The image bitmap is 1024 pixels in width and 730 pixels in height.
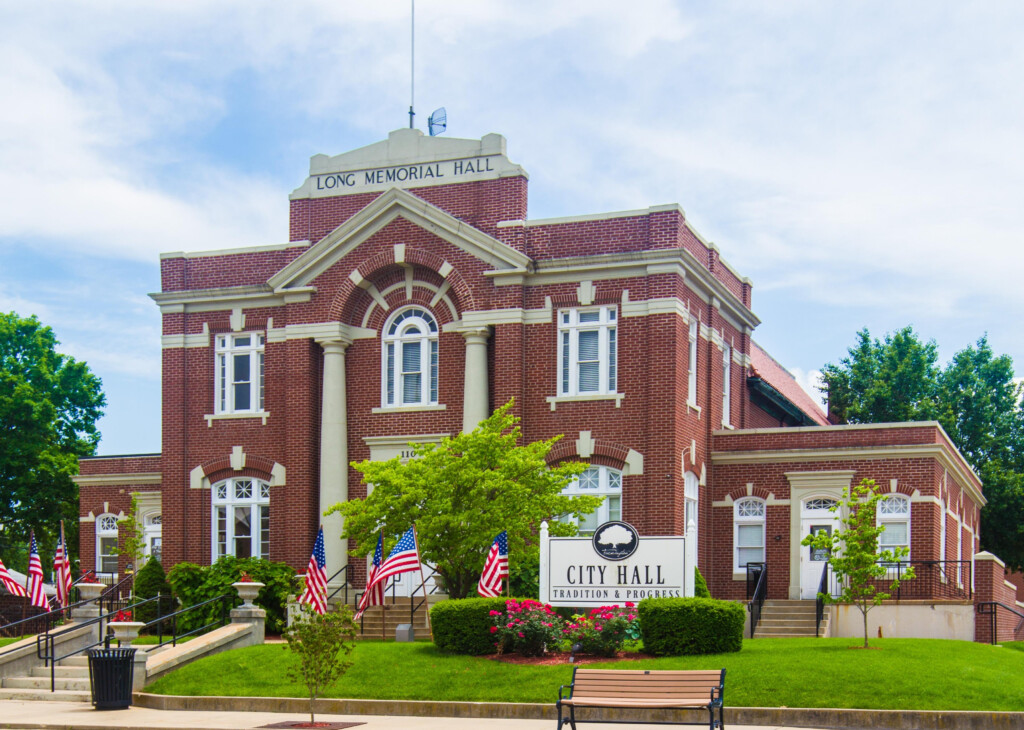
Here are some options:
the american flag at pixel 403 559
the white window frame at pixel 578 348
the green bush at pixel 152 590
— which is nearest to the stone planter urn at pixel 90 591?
the green bush at pixel 152 590

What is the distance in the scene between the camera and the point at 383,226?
112 ft

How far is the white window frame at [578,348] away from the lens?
3225 centimetres

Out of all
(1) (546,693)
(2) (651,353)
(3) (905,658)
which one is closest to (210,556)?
(2) (651,353)

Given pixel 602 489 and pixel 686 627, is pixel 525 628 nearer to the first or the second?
pixel 686 627

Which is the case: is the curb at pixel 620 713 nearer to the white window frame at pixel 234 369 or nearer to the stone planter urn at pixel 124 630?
the stone planter urn at pixel 124 630

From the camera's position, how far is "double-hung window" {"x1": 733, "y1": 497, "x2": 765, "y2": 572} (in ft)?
110

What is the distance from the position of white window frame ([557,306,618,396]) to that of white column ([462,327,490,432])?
179 cm

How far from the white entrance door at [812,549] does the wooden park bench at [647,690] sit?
1607 centimetres

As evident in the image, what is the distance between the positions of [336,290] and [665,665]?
51.7ft

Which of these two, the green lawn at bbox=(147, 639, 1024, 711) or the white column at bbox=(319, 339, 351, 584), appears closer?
the green lawn at bbox=(147, 639, 1024, 711)

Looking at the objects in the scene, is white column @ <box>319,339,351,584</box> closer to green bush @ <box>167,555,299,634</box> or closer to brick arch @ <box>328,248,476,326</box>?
brick arch @ <box>328,248,476,326</box>

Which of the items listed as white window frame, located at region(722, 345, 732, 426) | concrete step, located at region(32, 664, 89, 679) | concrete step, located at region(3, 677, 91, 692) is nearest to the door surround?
white window frame, located at region(722, 345, 732, 426)

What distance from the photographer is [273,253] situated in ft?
117

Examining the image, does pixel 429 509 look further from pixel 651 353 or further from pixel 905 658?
pixel 905 658
